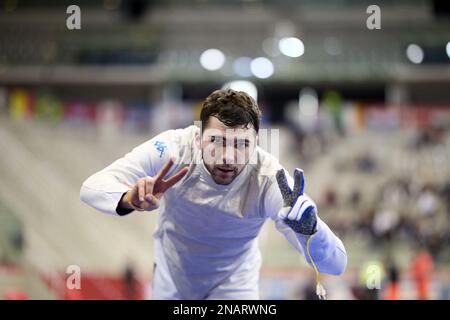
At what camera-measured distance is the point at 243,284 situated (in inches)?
170

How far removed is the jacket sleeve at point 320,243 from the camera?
11.2 feet

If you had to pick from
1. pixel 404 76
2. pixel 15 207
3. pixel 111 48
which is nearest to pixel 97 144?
pixel 15 207

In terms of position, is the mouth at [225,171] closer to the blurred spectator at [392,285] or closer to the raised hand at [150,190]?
the raised hand at [150,190]

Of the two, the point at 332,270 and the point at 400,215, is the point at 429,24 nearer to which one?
the point at 400,215

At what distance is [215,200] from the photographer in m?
3.79

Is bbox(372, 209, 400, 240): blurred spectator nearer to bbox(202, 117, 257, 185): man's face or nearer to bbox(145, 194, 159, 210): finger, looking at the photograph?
bbox(202, 117, 257, 185): man's face

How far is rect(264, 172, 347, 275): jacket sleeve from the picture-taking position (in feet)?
11.2

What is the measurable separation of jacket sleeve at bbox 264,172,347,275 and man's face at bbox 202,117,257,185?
26 centimetres

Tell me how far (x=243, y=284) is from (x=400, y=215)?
438 inches

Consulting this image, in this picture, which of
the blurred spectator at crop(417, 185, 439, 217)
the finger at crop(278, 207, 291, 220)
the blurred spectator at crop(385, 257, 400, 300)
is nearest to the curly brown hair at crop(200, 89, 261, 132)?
the finger at crop(278, 207, 291, 220)

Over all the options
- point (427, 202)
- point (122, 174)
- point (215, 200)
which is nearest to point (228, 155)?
point (215, 200)

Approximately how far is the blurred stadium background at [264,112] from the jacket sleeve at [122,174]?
599cm
